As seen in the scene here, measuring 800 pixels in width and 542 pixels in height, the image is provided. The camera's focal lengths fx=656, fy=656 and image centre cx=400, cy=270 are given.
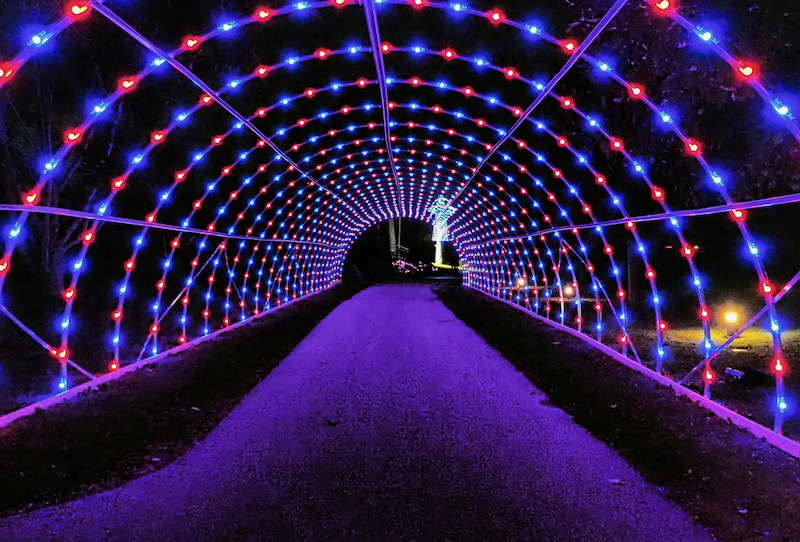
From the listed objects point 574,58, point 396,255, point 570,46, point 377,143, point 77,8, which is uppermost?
point 377,143

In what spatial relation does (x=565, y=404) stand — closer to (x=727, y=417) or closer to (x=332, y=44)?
(x=727, y=417)

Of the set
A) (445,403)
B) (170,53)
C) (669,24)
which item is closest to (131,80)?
(170,53)

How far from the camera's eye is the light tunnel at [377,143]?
873 cm

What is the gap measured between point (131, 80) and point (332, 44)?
22.5ft

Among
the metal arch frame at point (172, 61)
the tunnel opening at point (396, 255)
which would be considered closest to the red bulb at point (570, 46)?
the metal arch frame at point (172, 61)

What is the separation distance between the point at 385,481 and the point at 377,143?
44.5ft

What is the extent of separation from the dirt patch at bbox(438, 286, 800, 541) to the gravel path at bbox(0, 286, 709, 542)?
246 millimetres

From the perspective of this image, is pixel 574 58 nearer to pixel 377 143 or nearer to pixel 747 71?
pixel 747 71

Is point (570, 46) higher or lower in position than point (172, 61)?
higher

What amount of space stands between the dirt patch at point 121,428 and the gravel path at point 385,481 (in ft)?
0.97

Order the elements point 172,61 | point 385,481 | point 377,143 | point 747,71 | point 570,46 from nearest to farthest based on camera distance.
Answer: point 385,481, point 747,71, point 172,61, point 570,46, point 377,143

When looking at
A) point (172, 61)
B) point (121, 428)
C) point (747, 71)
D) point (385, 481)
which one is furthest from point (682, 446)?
point (172, 61)

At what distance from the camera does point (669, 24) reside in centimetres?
936

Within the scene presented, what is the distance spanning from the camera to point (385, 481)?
551 centimetres
